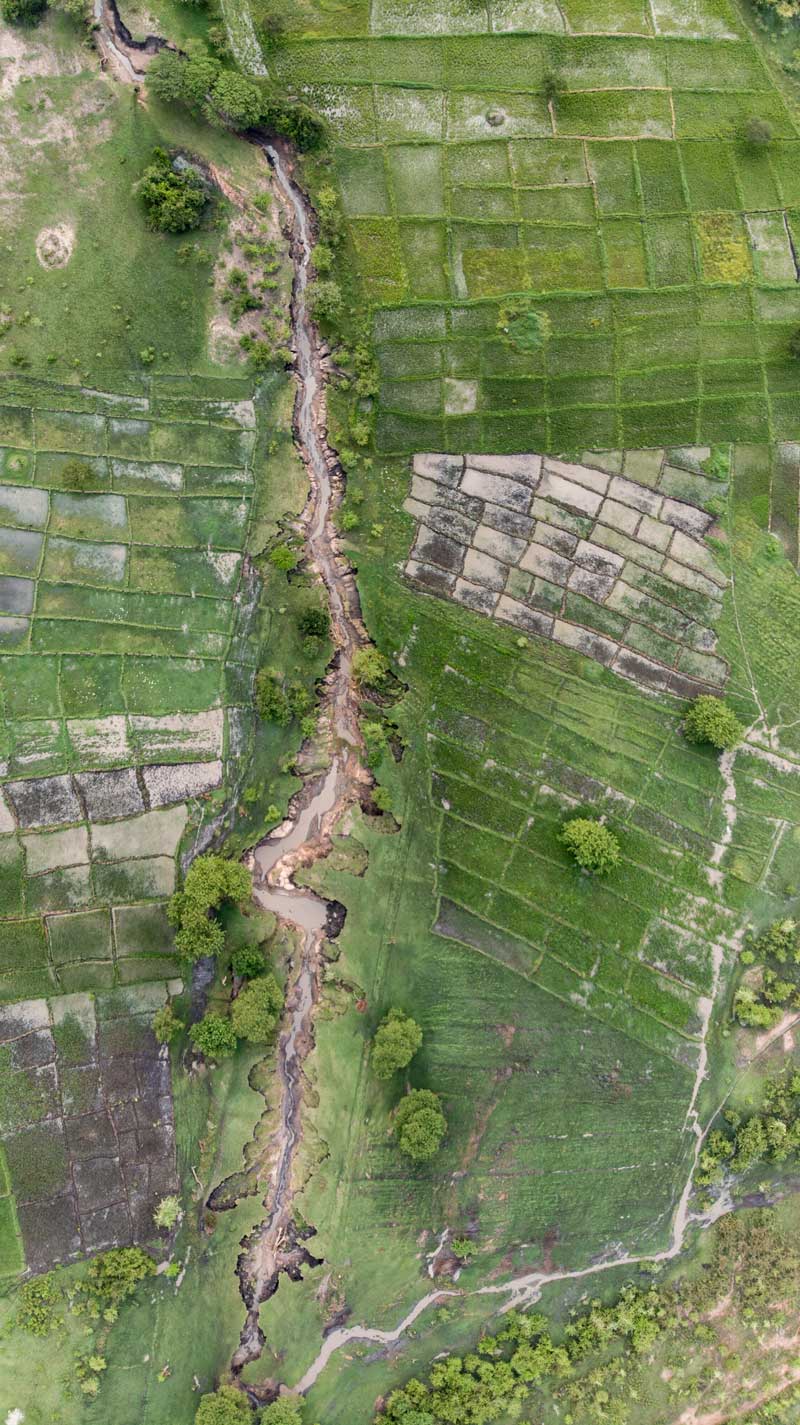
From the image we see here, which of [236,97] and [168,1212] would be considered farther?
[236,97]

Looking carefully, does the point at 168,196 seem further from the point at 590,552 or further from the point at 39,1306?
the point at 39,1306

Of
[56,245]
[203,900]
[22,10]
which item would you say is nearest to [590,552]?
[203,900]

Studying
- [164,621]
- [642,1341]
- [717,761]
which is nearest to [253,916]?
[164,621]

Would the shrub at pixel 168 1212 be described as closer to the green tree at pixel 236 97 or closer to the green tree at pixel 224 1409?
the green tree at pixel 224 1409

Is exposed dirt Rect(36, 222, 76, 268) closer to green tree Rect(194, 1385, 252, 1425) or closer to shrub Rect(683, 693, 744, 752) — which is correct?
shrub Rect(683, 693, 744, 752)

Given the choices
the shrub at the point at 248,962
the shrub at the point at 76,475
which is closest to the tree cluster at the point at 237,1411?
the shrub at the point at 248,962
